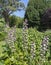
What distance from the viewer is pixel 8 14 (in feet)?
174

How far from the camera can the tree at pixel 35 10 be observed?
44688 mm

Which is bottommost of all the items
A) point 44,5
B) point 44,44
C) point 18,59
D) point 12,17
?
point 12,17

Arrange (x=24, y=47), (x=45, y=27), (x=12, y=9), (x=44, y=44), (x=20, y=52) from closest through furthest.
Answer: (x=44, y=44) → (x=24, y=47) → (x=20, y=52) → (x=45, y=27) → (x=12, y=9)

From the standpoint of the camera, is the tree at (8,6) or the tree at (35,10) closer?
the tree at (35,10)

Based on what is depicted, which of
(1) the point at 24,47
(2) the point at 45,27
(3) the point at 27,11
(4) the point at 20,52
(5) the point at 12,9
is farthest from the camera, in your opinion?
(5) the point at 12,9

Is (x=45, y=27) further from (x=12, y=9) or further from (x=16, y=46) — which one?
(x=16, y=46)

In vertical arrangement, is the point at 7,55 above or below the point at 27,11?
above

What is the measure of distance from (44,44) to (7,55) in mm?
1056

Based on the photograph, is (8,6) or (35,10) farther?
(8,6)

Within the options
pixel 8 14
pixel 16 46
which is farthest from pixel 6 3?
pixel 16 46

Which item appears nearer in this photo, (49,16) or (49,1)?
(49,16)

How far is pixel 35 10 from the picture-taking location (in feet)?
151

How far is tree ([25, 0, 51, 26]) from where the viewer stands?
147ft

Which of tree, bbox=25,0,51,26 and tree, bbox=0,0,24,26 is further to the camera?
tree, bbox=0,0,24,26
